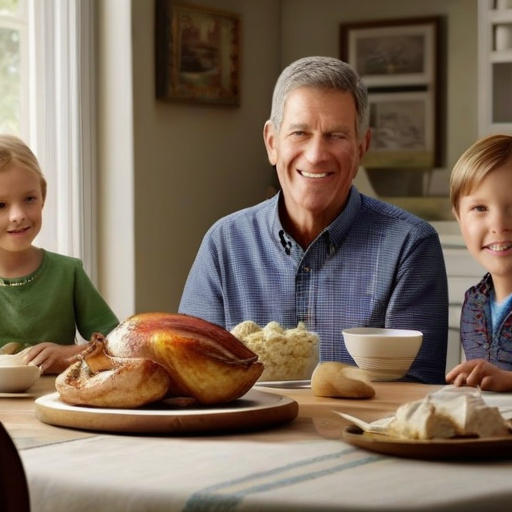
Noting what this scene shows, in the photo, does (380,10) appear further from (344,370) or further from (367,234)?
(344,370)

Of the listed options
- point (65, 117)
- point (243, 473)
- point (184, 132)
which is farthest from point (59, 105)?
point (243, 473)

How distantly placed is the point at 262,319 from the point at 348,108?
1.53 ft

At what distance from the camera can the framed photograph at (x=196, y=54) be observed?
3955 mm

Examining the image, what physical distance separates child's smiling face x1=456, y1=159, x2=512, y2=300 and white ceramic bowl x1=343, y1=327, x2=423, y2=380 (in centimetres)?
56

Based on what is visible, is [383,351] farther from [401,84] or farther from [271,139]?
[401,84]

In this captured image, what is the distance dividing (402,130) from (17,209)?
269 centimetres

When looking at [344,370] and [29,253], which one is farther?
[29,253]

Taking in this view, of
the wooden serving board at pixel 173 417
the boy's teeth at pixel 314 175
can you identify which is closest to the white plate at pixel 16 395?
the wooden serving board at pixel 173 417

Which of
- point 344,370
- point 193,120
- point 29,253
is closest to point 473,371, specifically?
point 344,370

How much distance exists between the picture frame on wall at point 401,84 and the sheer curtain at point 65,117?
55.4 inches

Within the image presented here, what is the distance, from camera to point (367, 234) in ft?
7.47

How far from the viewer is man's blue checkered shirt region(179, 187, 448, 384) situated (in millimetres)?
2154

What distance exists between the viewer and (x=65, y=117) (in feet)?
12.4

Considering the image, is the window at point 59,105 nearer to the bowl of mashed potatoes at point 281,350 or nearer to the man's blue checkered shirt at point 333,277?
the man's blue checkered shirt at point 333,277
